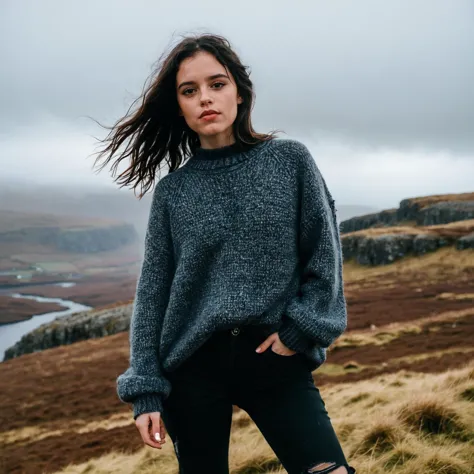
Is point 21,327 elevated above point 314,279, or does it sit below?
below

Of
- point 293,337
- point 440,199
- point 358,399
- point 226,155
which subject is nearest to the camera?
point 293,337

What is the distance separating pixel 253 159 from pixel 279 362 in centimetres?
105

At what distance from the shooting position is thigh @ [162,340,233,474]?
2330 millimetres

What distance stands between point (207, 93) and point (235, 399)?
1588mm

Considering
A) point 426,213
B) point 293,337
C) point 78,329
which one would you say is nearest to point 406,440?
point 293,337

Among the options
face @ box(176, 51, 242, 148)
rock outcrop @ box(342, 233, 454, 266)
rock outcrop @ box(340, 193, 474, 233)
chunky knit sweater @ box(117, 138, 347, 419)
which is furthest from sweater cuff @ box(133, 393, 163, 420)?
rock outcrop @ box(340, 193, 474, 233)

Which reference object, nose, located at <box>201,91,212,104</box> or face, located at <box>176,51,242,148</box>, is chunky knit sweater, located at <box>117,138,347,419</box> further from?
nose, located at <box>201,91,212,104</box>

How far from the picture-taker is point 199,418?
2.33 metres

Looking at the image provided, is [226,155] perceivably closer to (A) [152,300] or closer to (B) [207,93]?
(B) [207,93]

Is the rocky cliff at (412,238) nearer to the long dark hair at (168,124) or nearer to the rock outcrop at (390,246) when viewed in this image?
the rock outcrop at (390,246)

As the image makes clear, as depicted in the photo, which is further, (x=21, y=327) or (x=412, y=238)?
(x=21, y=327)

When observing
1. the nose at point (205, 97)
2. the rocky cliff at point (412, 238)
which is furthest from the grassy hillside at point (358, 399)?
the rocky cliff at point (412, 238)

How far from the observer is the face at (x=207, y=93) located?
8.31 feet

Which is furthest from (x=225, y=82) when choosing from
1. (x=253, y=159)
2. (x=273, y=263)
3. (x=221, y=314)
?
(x=221, y=314)
